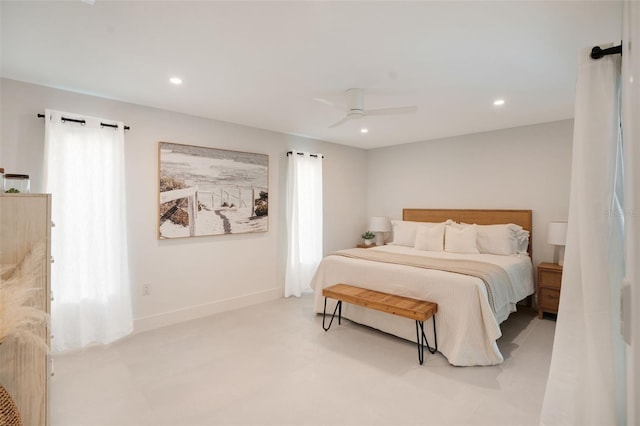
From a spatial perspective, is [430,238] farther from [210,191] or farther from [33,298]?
[33,298]

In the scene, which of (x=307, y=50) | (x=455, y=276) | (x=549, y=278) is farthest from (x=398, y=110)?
(x=549, y=278)

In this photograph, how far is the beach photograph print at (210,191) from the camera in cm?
360

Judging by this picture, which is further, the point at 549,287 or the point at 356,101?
the point at 549,287

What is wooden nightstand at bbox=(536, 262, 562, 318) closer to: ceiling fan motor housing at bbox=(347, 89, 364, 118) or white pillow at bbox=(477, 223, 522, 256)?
white pillow at bbox=(477, 223, 522, 256)

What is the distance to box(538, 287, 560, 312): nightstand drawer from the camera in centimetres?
366

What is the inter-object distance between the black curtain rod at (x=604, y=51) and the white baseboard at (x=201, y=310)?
161 inches

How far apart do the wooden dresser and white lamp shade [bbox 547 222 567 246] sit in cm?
477

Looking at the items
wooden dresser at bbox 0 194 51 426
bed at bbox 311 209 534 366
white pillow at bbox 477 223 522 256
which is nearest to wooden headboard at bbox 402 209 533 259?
bed at bbox 311 209 534 366

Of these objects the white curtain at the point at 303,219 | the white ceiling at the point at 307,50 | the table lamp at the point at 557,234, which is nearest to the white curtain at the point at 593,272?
the white ceiling at the point at 307,50

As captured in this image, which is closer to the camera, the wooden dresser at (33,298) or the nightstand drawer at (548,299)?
the wooden dresser at (33,298)

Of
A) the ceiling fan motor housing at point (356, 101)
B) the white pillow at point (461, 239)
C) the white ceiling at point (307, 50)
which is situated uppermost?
the white ceiling at point (307, 50)

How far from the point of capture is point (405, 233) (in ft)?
16.1

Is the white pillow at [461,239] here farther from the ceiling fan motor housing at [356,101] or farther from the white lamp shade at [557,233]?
the ceiling fan motor housing at [356,101]

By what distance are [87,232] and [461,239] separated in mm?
4349
